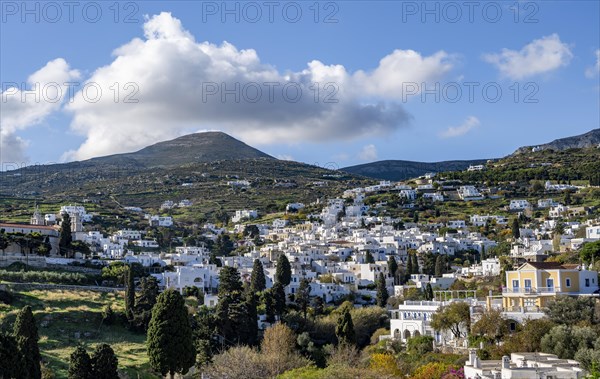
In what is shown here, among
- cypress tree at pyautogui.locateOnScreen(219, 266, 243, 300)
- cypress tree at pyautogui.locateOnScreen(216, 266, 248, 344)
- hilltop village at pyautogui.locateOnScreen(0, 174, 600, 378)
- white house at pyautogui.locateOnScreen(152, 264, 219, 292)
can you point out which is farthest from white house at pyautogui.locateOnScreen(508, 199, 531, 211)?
cypress tree at pyautogui.locateOnScreen(216, 266, 248, 344)

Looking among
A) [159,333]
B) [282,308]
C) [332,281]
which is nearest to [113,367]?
[159,333]

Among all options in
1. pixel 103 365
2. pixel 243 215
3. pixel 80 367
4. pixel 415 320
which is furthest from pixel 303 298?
pixel 243 215

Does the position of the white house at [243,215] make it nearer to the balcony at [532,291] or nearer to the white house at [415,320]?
the white house at [415,320]

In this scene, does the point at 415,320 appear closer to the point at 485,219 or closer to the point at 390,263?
the point at 390,263

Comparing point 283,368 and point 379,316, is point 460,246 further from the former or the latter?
point 283,368

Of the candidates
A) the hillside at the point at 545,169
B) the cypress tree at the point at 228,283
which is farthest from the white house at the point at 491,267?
the hillside at the point at 545,169

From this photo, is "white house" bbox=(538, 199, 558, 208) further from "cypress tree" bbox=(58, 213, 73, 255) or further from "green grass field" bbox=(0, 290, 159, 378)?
"green grass field" bbox=(0, 290, 159, 378)
